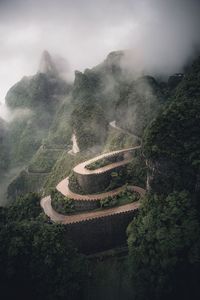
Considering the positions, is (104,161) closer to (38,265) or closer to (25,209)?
(25,209)

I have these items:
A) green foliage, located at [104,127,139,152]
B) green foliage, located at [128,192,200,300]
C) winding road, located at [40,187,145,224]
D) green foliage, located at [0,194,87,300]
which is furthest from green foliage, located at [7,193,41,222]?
green foliage, located at [104,127,139,152]

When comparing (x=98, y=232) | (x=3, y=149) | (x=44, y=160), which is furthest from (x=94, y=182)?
(x=3, y=149)

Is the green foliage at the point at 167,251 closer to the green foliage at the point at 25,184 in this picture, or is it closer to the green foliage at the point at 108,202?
the green foliage at the point at 108,202

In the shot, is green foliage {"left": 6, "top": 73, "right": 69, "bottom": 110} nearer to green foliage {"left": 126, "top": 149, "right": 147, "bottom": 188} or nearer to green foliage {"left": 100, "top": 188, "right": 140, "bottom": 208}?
green foliage {"left": 126, "top": 149, "right": 147, "bottom": 188}

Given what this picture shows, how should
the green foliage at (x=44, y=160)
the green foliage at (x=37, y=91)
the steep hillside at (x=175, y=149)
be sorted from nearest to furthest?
the steep hillside at (x=175, y=149), the green foliage at (x=44, y=160), the green foliage at (x=37, y=91)

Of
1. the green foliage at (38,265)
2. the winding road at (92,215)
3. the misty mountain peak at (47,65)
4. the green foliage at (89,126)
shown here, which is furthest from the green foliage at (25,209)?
the misty mountain peak at (47,65)
